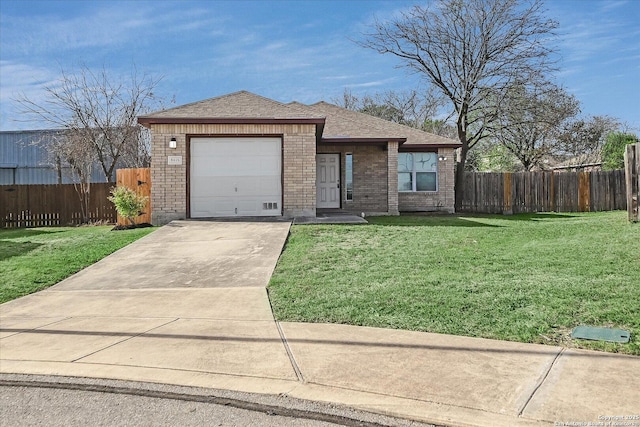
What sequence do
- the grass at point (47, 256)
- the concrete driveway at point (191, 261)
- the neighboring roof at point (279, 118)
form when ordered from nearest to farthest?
the concrete driveway at point (191, 261), the grass at point (47, 256), the neighboring roof at point (279, 118)

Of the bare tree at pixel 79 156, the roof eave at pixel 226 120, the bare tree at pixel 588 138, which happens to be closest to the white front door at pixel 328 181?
the roof eave at pixel 226 120

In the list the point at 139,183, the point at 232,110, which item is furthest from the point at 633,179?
the point at 139,183

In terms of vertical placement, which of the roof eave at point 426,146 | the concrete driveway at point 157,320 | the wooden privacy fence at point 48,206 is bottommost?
the concrete driveway at point 157,320

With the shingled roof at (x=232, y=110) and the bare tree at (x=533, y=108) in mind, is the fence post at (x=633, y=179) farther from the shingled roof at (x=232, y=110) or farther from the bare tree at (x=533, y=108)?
the bare tree at (x=533, y=108)

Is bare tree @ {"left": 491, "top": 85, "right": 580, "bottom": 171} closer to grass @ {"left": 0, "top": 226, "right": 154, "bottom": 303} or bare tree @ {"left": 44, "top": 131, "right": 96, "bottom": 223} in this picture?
grass @ {"left": 0, "top": 226, "right": 154, "bottom": 303}

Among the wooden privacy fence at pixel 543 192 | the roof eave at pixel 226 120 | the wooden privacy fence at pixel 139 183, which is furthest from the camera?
the wooden privacy fence at pixel 543 192

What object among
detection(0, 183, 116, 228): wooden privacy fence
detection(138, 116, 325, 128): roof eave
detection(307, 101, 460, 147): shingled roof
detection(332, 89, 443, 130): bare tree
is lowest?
detection(0, 183, 116, 228): wooden privacy fence

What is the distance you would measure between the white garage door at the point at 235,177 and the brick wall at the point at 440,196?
667 cm

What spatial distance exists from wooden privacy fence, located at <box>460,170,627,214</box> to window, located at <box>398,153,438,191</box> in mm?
2054

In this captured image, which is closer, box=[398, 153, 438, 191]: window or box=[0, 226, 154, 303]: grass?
box=[0, 226, 154, 303]: grass

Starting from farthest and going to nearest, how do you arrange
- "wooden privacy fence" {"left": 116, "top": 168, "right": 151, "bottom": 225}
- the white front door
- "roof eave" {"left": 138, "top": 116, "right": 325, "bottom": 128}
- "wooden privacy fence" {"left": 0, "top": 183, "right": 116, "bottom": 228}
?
the white front door < "wooden privacy fence" {"left": 0, "top": 183, "right": 116, "bottom": 228} < "wooden privacy fence" {"left": 116, "top": 168, "right": 151, "bottom": 225} < "roof eave" {"left": 138, "top": 116, "right": 325, "bottom": 128}

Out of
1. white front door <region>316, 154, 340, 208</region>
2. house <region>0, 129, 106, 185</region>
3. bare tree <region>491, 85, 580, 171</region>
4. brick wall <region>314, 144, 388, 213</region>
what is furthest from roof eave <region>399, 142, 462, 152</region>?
house <region>0, 129, 106, 185</region>

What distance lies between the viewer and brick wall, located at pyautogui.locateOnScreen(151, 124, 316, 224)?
45.5 feet

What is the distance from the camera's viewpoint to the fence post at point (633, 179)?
10.2 meters
